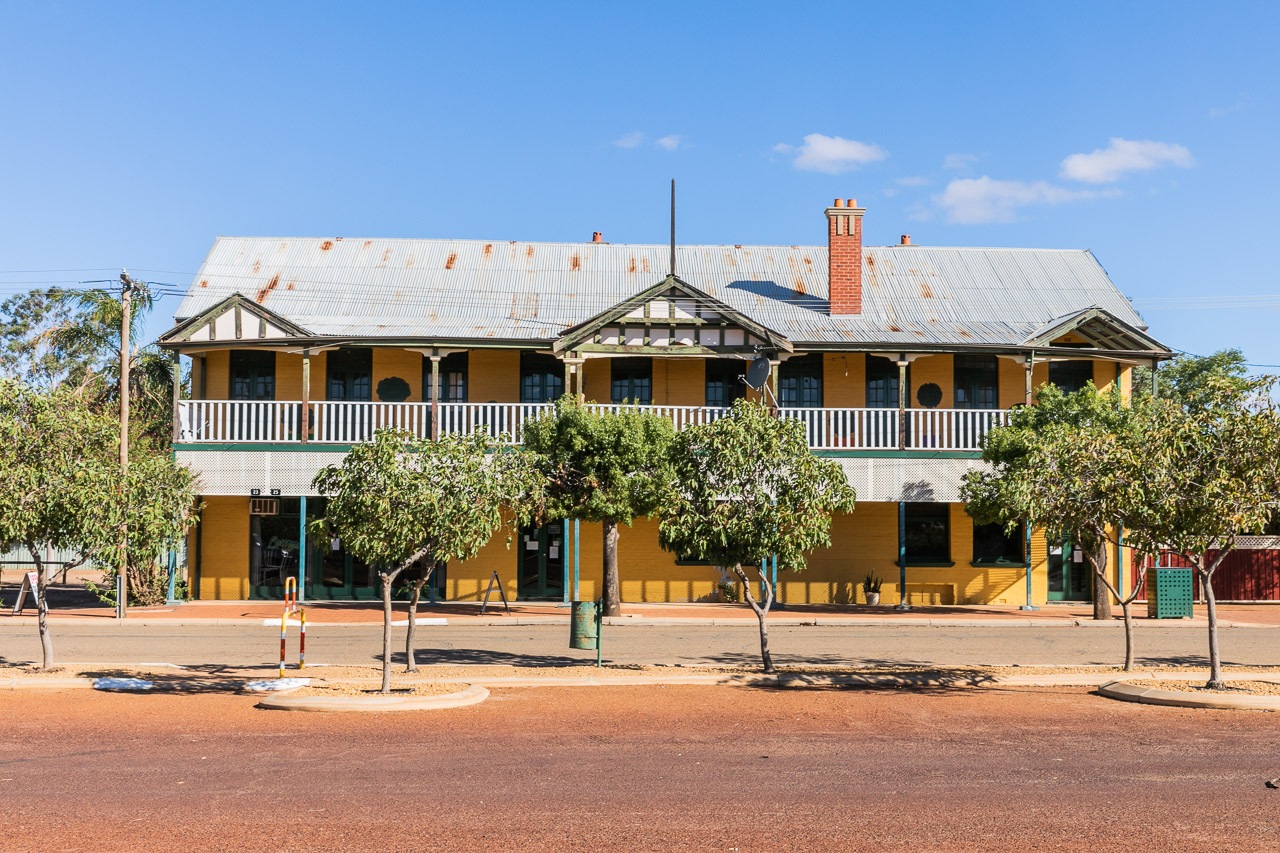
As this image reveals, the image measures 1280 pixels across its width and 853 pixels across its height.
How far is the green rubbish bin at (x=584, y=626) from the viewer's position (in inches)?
539

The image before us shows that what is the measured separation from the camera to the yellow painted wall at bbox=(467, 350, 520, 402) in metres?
24.1

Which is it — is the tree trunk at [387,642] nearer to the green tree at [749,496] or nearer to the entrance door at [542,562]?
the green tree at [749,496]

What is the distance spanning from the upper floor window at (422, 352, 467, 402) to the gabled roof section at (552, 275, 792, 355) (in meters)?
2.89

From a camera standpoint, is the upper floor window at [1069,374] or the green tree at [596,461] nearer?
the green tree at [596,461]

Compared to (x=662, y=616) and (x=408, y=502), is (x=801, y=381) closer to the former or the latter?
(x=662, y=616)

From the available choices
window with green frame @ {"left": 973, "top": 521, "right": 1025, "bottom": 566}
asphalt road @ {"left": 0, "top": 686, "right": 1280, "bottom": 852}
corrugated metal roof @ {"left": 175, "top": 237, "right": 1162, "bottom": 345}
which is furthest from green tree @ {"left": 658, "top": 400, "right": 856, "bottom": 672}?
window with green frame @ {"left": 973, "top": 521, "right": 1025, "bottom": 566}

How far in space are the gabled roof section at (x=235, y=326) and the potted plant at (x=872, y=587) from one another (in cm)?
1353

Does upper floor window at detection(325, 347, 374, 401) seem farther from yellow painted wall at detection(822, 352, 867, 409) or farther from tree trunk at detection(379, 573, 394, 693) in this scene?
tree trunk at detection(379, 573, 394, 693)

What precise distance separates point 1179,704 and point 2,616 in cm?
2022

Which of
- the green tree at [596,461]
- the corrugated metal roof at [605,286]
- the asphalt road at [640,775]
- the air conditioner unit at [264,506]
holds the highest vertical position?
the corrugated metal roof at [605,286]

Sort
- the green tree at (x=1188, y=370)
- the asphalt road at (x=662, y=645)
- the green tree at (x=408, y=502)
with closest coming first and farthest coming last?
the green tree at (x=408, y=502) → the asphalt road at (x=662, y=645) → the green tree at (x=1188, y=370)

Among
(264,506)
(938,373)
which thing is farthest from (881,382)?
(264,506)

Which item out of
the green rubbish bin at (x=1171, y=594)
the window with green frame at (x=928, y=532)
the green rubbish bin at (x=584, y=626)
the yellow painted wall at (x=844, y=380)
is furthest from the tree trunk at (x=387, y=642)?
the green rubbish bin at (x=1171, y=594)

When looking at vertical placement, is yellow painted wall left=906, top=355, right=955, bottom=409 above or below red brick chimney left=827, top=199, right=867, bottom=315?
below
